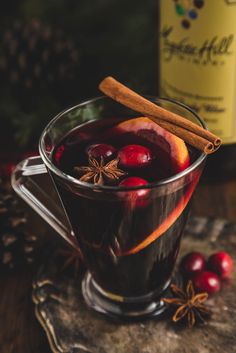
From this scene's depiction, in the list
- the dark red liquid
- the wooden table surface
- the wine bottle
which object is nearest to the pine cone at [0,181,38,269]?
the wooden table surface

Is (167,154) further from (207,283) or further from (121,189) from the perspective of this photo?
(207,283)

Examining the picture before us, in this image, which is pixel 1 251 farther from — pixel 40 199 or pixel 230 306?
pixel 230 306

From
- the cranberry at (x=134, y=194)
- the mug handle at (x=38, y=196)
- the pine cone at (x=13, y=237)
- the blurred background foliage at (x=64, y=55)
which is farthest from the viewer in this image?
the blurred background foliage at (x=64, y=55)

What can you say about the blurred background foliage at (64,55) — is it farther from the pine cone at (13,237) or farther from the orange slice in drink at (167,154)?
the orange slice in drink at (167,154)

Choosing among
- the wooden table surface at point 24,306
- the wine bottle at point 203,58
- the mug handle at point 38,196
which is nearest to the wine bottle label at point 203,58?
the wine bottle at point 203,58

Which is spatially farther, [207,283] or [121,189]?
[207,283]

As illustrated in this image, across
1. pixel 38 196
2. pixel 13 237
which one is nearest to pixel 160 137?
pixel 38 196

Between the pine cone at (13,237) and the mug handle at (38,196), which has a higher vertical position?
the mug handle at (38,196)
